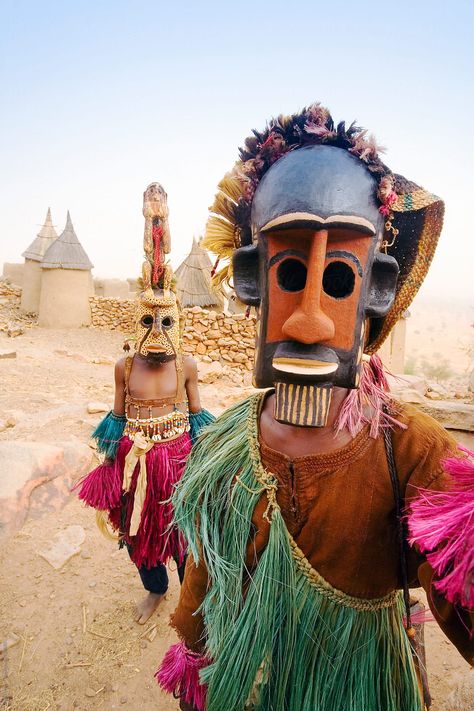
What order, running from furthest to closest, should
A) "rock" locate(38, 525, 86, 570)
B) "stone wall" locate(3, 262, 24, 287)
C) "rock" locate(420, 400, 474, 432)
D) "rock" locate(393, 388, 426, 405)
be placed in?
"stone wall" locate(3, 262, 24, 287) < "rock" locate(393, 388, 426, 405) < "rock" locate(420, 400, 474, 432) < "rock" locate(38, 525, 86, 570)

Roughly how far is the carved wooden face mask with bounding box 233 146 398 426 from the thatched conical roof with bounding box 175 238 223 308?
11.9m

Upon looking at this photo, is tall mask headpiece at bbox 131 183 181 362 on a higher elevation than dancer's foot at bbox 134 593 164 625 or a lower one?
higher

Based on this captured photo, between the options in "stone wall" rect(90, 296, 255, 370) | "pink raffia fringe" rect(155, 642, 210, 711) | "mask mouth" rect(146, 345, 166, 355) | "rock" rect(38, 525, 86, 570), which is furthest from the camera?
"stone wall" rect(90, 296, 255, 370)

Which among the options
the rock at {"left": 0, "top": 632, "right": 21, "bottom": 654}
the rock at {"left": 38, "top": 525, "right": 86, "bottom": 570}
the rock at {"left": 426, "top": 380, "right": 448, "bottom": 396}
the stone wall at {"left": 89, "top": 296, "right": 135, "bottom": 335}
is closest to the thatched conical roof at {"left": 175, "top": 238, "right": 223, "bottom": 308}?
the stone wall at {"left": 89, "top": 296, "right": 135, "bottom": 335}

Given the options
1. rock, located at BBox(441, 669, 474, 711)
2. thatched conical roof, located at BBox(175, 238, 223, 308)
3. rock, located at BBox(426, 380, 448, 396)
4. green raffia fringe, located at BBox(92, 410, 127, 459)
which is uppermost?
thatched conical roof, located at BBox(175, 238, 223, 308)

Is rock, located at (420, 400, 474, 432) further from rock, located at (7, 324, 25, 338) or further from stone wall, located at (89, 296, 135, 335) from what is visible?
rock, located at (7, 324, 25, 338)

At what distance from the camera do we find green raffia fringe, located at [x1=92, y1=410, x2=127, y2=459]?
2.80 m

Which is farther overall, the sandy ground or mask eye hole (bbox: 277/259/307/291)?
the sandy ground

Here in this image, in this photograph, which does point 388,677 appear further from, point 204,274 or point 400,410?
point 204,274

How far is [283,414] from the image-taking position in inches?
40.2

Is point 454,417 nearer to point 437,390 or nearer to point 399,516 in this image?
point 437,390

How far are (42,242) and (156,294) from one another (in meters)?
15.1

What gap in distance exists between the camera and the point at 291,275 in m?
1.12

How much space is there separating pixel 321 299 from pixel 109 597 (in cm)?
308
